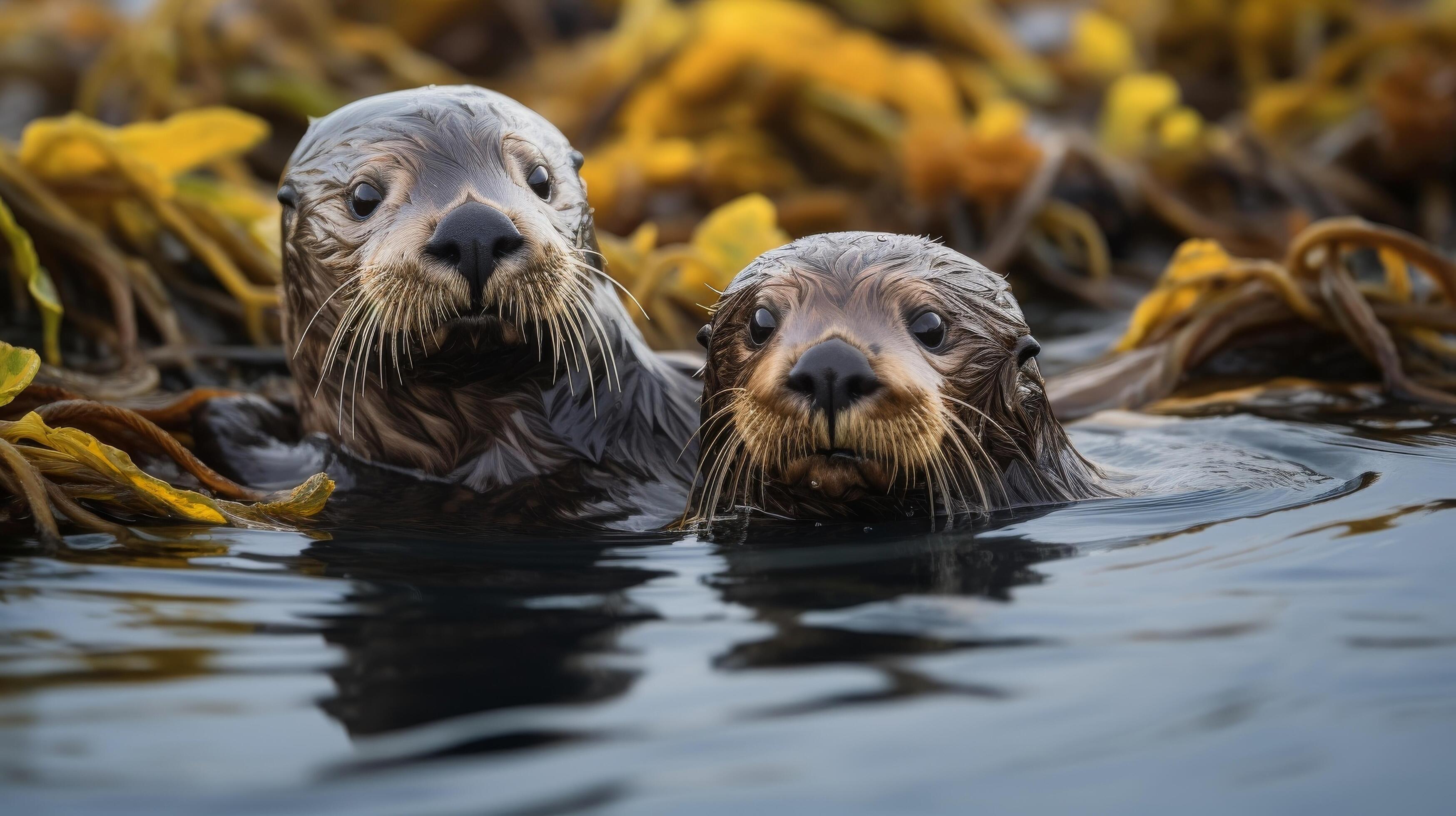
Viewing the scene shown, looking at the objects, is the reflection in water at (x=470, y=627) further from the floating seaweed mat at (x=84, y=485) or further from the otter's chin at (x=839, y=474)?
the otter's chin at (x=839, y=474)

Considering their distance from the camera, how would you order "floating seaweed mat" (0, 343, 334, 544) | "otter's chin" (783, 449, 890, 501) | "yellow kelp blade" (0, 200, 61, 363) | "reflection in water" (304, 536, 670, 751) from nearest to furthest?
"reflection in water" (304, 536, 670, 751) < "floating seaweed mat" (0, 343, 334, 544) < "otter's chin" (783, 449, 890, 501) < "yellow kelp blade" (0, 200, 61, 363)

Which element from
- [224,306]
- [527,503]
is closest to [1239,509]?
[527,503]

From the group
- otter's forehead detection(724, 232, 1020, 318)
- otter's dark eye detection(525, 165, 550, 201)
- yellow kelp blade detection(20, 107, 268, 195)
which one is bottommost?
otter's forehead detection(724, 232, 1020, 318)

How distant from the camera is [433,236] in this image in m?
3.00

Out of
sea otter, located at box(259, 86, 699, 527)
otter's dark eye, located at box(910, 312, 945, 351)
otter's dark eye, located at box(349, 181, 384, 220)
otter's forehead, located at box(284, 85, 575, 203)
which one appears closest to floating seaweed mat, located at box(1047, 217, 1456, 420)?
otter's dark eye, located at box(910, 312, 945, 351)

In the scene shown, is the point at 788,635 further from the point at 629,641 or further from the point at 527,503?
the point at 527,503

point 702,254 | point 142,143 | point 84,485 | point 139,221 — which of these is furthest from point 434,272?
point 139,221

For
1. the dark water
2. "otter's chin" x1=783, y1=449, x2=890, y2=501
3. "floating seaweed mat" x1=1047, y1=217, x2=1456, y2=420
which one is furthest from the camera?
"floating seaweed mat" x1=1047, y1=217, x2=1456, y2=420

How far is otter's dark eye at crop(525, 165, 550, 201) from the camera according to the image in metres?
3.32

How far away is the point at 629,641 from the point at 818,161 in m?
4.82

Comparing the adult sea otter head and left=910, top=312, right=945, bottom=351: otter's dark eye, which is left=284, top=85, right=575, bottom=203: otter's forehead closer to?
the adult sea otter head

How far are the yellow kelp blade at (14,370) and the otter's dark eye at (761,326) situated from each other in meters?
1.28

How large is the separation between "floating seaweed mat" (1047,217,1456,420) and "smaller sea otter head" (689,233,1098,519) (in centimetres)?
114

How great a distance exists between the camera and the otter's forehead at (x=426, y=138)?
3199 millimetres
